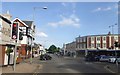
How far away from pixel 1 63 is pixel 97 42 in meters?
86.3

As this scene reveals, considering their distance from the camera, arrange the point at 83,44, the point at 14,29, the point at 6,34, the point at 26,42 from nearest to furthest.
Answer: the point at 14,29 < the point at 6,34 < the point at 26,42 < the point at 83,44

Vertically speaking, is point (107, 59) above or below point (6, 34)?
below

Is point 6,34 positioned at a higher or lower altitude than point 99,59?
higher

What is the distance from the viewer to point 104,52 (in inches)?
4274

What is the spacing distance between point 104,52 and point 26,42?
4298cm

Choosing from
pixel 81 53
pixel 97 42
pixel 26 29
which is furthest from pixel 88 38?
pixel 26 29

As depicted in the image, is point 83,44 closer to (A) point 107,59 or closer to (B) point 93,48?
(B) point 93,48

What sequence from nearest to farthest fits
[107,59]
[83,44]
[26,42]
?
[107,59] < [26,42] < [83,44]

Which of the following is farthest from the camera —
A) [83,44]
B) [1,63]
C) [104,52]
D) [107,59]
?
[83,44]

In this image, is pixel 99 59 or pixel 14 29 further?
pixel 99 59

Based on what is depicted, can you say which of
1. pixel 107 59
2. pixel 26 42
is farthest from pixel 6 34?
pixel 26 42

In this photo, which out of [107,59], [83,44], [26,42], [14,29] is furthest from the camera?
[83,44]

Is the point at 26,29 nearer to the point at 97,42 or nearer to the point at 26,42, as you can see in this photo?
the point at 26,42

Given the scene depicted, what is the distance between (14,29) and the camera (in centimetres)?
2381
